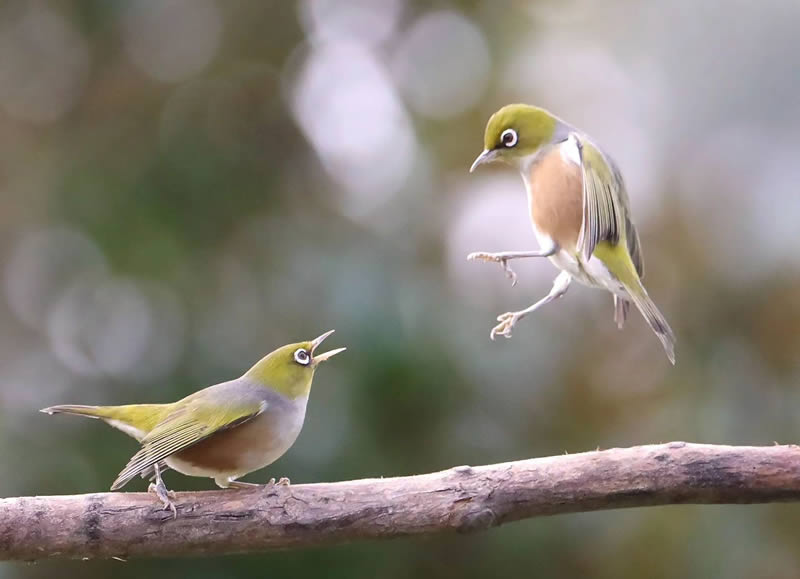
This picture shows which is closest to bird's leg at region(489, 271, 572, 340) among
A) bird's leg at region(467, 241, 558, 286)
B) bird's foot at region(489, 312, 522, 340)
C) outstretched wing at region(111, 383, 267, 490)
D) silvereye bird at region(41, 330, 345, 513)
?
bird's foot at region(489, 312, 522, 340)

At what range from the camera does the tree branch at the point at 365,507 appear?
306 centimetres

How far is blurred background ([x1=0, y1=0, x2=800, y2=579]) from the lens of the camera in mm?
5637

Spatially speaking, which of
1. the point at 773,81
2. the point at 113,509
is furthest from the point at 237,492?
the point at 773,81

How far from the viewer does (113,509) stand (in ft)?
10.1

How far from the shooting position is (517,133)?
2488mm

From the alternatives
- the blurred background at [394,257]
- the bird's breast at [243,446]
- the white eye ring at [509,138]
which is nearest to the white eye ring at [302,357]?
the bird's breast at [243,446]

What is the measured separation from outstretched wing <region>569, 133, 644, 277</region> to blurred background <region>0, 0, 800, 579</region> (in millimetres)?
2523

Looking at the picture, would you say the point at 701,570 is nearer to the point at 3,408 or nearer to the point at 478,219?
the point at 478,219

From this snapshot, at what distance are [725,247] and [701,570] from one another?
1902mm

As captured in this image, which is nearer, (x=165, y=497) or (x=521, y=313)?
(x=521, y=313)

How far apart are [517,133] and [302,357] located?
1.01 m

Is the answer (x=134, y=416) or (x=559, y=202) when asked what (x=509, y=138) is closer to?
(x=559, y=202)

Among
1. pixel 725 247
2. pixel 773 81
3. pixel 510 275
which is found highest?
pixel 773 81

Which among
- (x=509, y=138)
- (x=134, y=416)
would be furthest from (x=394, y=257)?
(x=509, y=138)
